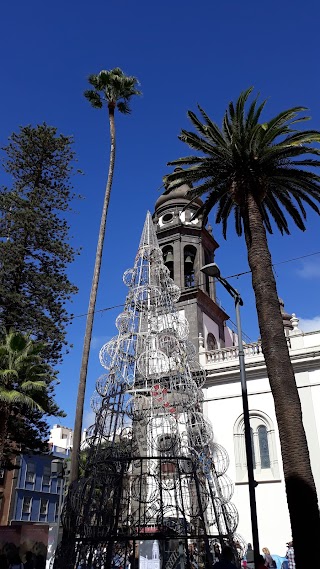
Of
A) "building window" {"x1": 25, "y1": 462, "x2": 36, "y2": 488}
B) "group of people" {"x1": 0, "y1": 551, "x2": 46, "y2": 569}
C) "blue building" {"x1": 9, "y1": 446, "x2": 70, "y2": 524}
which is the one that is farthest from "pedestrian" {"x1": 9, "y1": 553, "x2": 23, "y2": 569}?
"building window" {"x1": 25, "y1": 462, "x2": 36, "y2": 488}

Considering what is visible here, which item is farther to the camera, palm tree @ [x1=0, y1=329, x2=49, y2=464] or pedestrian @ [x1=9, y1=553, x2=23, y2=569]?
palm tree @ [x1=0, y1=329, x2=49, y2=464]

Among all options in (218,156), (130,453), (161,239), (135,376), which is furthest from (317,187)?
(161,239)

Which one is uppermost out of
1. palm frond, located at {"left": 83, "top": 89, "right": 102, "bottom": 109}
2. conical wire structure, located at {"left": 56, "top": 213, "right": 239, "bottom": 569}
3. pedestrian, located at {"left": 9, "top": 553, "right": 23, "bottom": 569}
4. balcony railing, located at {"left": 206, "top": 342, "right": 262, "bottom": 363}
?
palm frond, located at {"left": 83, "top": 89, "right": 102, "bottom": 109}

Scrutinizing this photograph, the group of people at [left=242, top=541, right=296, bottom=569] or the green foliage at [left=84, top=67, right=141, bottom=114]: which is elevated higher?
the green foliage at [left=84, top=67, right=141, bottom=114]

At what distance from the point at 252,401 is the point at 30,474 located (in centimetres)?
2758

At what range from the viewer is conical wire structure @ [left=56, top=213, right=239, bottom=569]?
Answer: 11.0m

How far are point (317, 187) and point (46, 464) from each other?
39456 mm

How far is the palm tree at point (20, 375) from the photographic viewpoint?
17.2 meters

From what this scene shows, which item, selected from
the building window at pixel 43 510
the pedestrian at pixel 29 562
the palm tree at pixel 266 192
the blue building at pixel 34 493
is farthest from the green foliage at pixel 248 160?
the building window at pixel 43 510

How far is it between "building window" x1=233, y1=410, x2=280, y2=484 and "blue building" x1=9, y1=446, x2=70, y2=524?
73.9ft

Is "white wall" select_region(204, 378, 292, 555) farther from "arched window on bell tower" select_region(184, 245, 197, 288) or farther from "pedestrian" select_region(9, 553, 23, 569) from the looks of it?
"pedestrian" select_region(9, 553, 23, 569)

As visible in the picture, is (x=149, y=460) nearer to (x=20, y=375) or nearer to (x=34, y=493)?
(x=20, y=375)

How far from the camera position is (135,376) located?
575 inches

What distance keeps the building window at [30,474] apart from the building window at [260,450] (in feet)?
86.3
